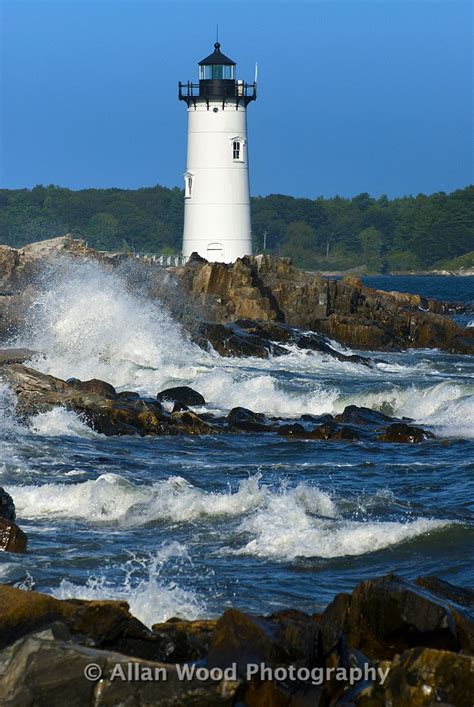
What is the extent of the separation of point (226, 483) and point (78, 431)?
132 inches

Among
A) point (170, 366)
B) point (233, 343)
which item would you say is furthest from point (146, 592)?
point (233, 343)

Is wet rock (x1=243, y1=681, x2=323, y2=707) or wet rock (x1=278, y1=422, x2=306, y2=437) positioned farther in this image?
wet rock (x1=278, y1=422, x2=306, y2=437)

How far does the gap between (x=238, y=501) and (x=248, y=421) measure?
224 inches

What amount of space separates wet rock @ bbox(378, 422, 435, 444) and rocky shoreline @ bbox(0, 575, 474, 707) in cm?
869

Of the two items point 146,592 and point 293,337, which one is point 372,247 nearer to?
point 293,337

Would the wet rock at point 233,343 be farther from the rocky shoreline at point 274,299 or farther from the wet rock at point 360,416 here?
the wet rock at point 360,416

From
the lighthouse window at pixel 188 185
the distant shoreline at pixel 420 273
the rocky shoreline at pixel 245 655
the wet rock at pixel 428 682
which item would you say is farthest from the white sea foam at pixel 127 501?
the distant shoreline at pixel 420 273

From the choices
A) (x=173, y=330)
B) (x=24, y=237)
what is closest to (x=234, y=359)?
(x=173, y=330)

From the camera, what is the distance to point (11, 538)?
8578mm

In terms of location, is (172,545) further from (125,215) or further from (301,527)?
(125,215)

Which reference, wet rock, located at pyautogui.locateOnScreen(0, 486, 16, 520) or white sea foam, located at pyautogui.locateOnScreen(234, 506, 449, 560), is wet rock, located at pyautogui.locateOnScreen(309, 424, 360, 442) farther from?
wet rock, located at pyautogui.locateOnScreen(0, 486, 16, 520)

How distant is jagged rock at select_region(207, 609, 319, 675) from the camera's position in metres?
5.54

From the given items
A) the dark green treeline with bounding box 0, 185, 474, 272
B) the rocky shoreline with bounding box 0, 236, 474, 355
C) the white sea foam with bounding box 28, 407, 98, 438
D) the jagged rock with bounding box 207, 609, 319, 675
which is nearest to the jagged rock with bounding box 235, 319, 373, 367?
the rocky shoreline with bounding box 0, 236, 474, 355

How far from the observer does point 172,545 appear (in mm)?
9000
